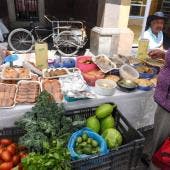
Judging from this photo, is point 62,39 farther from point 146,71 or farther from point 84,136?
point 84,136

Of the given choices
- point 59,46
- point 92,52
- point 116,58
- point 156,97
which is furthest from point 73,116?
point 59,46

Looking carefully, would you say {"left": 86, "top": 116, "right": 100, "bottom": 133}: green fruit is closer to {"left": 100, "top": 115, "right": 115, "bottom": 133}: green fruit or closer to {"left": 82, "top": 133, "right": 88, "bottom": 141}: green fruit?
{"left": 100, "top": 115, "right": 115, "bottom": 133}: green fruit

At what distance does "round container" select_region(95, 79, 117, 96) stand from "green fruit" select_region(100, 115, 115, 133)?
0.29m

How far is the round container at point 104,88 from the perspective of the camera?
2.39 metres

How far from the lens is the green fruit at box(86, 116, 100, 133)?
2.13 m

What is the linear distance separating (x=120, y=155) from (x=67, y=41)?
12.1 ft

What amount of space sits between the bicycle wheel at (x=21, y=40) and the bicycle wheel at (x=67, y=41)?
87 cm

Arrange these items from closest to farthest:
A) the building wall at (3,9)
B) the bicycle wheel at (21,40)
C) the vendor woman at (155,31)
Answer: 1. the vendor woman at (155,31)
2. the bicycle wheel at (21,40)
3. the building wall at (3,9)

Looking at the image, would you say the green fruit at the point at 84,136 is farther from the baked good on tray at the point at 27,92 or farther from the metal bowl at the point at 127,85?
the metal bowl at the point at 127,85

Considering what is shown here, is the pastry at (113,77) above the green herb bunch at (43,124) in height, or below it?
above

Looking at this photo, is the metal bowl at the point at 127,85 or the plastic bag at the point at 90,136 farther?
the metal bowl at the point at 127,85

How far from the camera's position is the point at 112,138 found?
78.4 inches

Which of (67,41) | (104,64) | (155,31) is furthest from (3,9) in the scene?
(104,64)

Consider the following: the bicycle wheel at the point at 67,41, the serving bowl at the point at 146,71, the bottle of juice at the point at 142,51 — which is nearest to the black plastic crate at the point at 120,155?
the serving bowl at the point at 146,71
